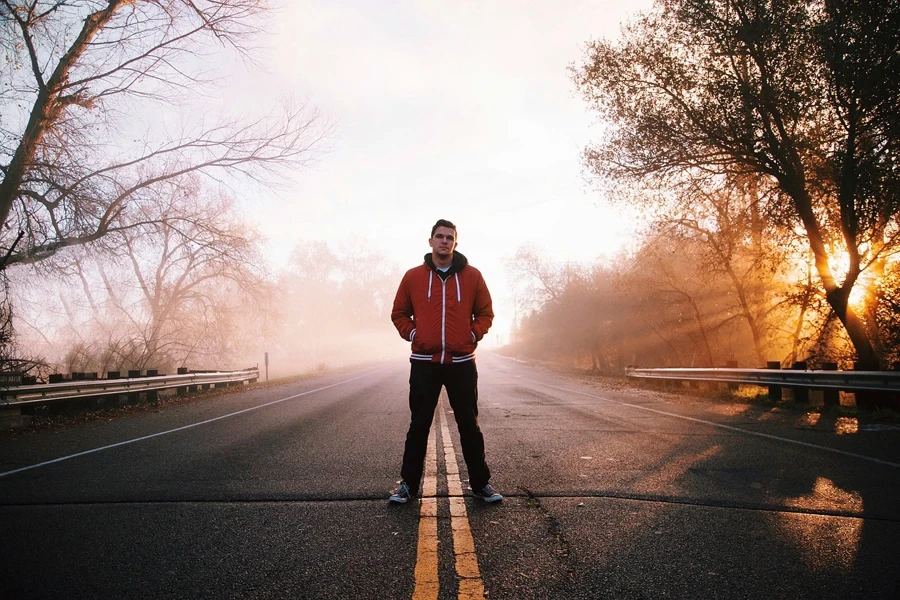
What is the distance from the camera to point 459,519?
3.63 metres

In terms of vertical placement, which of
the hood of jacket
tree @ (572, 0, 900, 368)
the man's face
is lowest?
the hood of jacket

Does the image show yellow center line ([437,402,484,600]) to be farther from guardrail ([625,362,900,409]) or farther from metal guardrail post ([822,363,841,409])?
metal guardrail post ([822,363,841,409])

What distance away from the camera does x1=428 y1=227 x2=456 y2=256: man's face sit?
172 inches

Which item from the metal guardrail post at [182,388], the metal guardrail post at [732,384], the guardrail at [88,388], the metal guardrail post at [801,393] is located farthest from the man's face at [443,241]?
the metal guardrail post at [182,388]

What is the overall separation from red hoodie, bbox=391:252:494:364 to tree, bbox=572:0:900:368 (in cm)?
871

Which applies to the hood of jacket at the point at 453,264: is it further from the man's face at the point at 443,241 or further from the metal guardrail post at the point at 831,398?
the metal guardrail post at the point at 831,398

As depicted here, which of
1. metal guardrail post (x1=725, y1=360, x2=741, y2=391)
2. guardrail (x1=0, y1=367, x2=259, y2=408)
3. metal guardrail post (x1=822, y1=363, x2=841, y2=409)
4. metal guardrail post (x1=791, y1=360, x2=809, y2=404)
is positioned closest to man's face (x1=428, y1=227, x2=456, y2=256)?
guardrail (x1=0, y1=367, x2=259, y2=408)

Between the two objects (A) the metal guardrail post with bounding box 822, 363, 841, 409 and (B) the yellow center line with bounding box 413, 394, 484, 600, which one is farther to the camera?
(A) the metal guardrail post with bounding box 822, 363, 841, 409

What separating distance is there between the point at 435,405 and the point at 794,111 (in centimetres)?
1181

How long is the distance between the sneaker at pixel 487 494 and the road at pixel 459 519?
0.25ft

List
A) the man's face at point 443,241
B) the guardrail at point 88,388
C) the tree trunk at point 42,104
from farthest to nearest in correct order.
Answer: the tree trunk at point 42,104 → the guardrail at point 88,388 → the man's face at point 443,241

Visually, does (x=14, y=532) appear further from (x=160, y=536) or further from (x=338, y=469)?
(x=338, y=469)

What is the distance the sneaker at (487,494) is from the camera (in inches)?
157

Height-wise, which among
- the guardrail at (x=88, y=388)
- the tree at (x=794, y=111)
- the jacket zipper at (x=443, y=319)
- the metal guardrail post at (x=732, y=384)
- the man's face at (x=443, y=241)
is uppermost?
the tree at (x=794, y=111)
